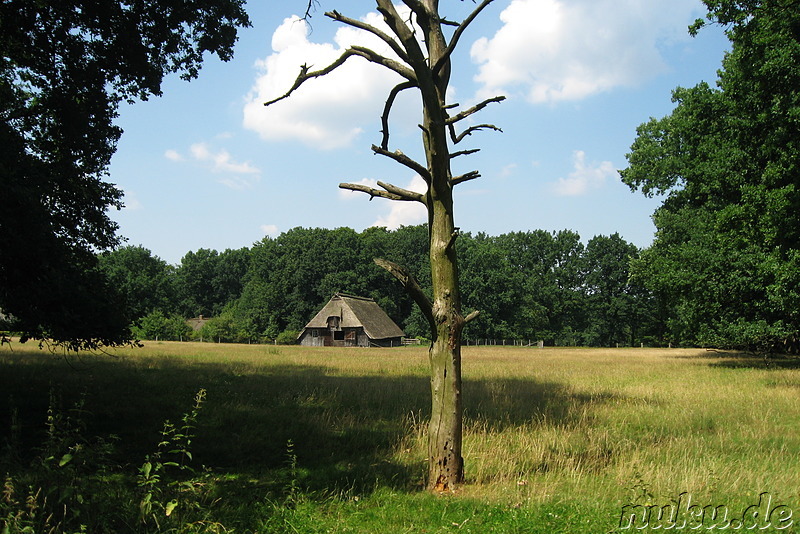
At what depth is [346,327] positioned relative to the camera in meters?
62.8

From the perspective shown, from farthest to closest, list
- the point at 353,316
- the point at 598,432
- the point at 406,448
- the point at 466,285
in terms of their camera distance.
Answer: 1. the point at 466,285
2. the point at 353,316
3. the point at 598,432
4. the point at 406,448

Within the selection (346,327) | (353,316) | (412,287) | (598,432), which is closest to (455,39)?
(412,287)

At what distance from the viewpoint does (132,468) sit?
731 centimetres

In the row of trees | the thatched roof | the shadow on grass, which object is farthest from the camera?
the row of trees

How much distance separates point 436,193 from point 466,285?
6726 cm

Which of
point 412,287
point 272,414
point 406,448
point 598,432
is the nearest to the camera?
point 412,287

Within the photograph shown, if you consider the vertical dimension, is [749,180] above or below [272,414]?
above

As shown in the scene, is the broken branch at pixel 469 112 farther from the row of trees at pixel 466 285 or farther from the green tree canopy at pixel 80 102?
the row of trees at pixel 466 285

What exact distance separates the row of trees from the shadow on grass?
2196 inches

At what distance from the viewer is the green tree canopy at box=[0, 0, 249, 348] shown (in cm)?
848

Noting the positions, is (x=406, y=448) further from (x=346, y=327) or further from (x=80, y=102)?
(x=346, y=327)

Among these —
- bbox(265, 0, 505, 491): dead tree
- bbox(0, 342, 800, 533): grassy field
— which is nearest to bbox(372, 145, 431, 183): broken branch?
bbox(265, 0, 505, 491): dead tree

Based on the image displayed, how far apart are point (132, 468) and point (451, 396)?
4377mm

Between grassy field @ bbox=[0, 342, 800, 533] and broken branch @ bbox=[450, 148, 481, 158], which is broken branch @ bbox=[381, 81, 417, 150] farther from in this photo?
grassy field @ bbox=[0, 342, 800, 533]
